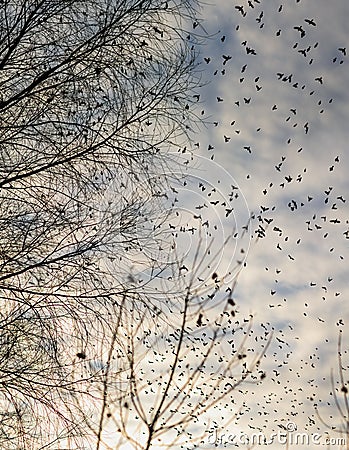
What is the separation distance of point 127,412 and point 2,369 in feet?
6.93

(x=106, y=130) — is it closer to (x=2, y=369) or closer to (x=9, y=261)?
(x=9, y=261)

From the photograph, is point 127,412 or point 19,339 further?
point 19,339

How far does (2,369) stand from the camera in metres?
5.01

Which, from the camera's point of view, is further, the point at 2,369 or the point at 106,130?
the point at 106,130

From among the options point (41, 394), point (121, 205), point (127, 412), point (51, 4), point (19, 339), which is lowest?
point (127, 412)

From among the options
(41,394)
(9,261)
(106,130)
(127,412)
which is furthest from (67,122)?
(127,412)

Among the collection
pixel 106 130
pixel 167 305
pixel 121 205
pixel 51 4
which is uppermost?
pixel 51 4

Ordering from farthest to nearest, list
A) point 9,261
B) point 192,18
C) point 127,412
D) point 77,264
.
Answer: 1. point 192,18
2. point 77,264
3. point 9,261
4. point 127,412

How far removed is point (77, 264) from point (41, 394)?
3.40 feet

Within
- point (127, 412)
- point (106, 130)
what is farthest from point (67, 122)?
point (127, 412)

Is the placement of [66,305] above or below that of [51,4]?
below

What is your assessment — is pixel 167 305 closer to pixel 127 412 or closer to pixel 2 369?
pixel 2 369

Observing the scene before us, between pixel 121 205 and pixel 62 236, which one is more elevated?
pixel 121 205

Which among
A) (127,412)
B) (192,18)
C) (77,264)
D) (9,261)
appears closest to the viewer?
(127,412)
